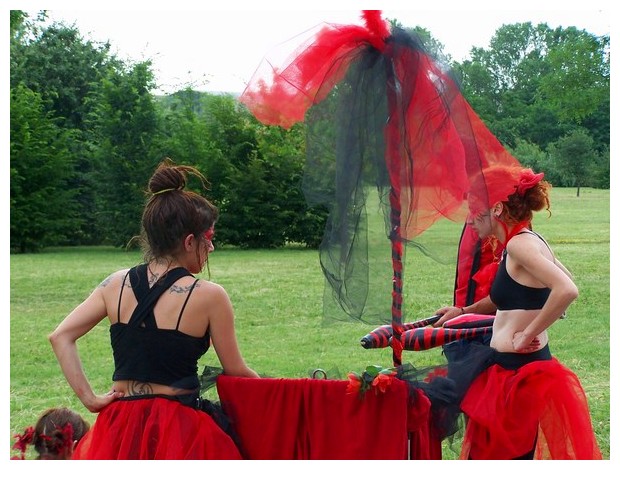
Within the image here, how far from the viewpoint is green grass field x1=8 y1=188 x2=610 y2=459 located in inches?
286

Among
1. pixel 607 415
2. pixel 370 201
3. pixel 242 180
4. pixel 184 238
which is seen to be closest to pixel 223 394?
pixel 184 238

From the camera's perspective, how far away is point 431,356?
7961 mm

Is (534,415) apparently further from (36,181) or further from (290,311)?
(36,181)

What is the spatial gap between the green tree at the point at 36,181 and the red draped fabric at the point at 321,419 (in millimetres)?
18039

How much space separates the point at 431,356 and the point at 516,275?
16.9 ft

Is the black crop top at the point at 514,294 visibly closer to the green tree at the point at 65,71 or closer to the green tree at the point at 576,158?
the green tree at the point at 576,158

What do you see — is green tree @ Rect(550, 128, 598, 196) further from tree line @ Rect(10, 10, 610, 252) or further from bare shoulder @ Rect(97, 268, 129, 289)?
bare shoulder @ Rect(97, 268, 129, 289)

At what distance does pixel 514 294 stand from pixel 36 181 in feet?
62.6

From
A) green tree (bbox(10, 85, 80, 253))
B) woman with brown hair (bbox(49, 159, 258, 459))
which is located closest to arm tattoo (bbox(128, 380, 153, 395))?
woman with brown hair (bbox(49, 159, 258, 459))

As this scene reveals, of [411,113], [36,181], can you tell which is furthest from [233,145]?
[411,113]

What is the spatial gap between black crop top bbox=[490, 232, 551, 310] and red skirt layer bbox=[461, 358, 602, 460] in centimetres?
22

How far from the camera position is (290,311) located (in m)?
11.4

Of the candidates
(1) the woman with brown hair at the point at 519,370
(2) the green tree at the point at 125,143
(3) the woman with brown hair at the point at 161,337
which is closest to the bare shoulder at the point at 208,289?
(3) the woman with brown hair at the point at 161,337

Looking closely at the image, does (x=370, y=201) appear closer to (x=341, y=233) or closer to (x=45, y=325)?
(x=341, y=233)
